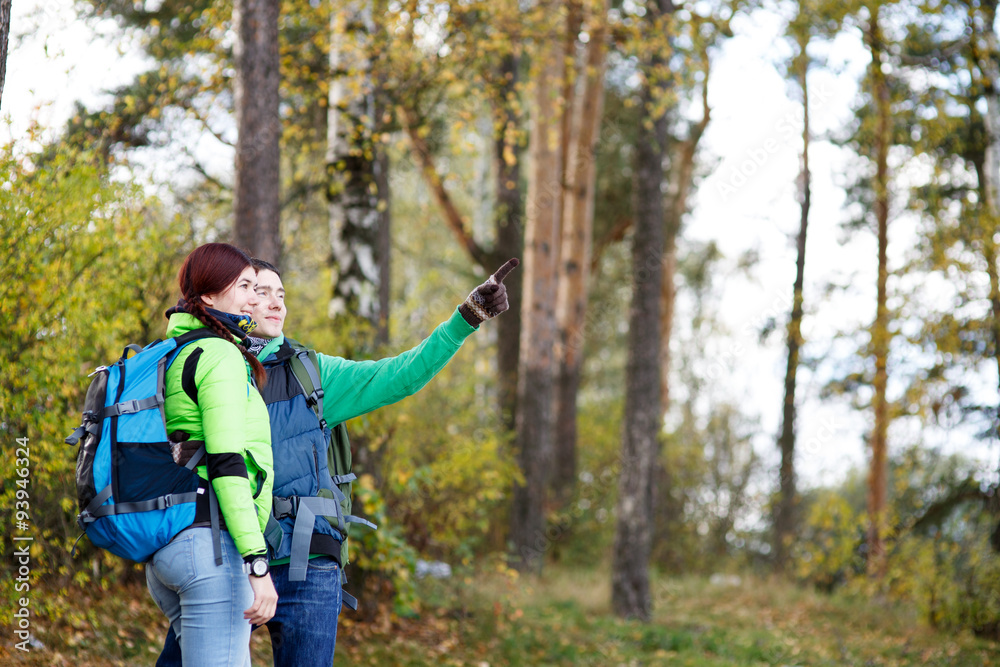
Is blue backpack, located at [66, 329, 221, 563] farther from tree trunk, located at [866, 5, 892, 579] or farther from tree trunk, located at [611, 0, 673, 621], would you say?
tree trunk, located at [866, 5, 892, 579]

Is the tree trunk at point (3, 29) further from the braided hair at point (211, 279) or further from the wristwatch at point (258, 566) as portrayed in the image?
the wristwatch at point (258, 566)

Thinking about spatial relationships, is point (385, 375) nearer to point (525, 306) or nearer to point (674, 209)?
point (525, 306)

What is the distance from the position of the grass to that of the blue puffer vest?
7.88ft

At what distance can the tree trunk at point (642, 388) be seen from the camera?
28.0 ft

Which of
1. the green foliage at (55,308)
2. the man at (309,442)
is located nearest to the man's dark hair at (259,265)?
→ the man at (309,442)

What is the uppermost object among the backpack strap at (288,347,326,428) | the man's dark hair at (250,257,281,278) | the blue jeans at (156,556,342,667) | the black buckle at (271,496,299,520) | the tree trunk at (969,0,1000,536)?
the tree trunk at (969,0,1000,536)

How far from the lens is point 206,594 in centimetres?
202

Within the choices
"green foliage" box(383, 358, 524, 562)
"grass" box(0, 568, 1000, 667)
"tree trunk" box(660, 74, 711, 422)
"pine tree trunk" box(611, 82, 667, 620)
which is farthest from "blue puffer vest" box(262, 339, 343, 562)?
"tree trunk" box(660, 74, 711, 422)

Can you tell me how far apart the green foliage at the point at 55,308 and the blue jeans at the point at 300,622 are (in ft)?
6.91

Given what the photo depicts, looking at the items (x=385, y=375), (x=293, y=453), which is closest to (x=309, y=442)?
(x=293, y=453)

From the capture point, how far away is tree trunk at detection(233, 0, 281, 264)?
15.9ft

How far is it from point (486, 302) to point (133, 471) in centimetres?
110

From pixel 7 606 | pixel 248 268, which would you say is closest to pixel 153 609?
pixel 7 606

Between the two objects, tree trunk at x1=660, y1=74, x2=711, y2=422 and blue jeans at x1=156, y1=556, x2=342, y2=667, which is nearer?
blue jeans at x1=156, y1=556, x2=342, y2=667
